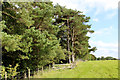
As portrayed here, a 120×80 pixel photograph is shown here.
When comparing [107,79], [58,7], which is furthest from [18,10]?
[58,7]

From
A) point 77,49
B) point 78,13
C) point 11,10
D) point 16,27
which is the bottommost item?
point 77,49

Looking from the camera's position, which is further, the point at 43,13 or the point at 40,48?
the point at 43,13

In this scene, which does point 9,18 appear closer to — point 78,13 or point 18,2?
point 18,2

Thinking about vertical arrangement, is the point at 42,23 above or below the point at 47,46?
above

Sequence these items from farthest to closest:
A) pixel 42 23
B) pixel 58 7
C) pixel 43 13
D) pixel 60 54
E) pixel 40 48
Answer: pixel 58 7
pixel 60 54
pixel 42 23
pixel 43 13
pixel 40 48

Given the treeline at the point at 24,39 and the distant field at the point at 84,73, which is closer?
the distant field at the point at 84,73

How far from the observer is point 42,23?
65.3ft

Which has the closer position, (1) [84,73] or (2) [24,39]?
(1) [84,73]

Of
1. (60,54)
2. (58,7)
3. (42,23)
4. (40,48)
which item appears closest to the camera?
(40,48)

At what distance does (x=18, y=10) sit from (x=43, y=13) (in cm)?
393

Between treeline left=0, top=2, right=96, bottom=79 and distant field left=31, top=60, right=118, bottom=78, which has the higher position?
treeline left=0, top=2, right=96, bottom=79

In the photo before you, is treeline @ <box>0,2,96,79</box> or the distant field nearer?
the distant field

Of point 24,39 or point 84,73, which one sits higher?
point 24,39

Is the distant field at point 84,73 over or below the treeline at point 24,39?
below
